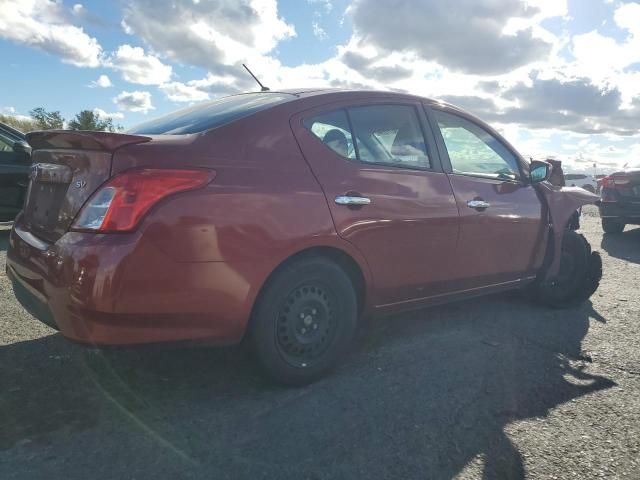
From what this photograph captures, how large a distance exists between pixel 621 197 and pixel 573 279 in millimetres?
5160

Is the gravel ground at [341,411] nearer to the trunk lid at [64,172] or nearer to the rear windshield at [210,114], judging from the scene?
the trunk lid at [64,172]

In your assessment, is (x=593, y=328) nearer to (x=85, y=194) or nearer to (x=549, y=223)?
(x=549, y=223)

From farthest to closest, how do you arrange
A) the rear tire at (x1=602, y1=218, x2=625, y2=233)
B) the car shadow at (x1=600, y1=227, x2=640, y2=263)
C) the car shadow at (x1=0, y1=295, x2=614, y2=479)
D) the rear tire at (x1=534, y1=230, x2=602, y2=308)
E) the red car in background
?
the rear tire at (x1=602, y1=218, x2=625, y2=233) < the car shadow at (x1=600, y1=227, x2=640, y2=263) < the rear tire at (x1=534, y1=230, x2=602, y2=308) < the red car in background < the car shadow at (x1=0, y1=295, x2=614, y2=479)

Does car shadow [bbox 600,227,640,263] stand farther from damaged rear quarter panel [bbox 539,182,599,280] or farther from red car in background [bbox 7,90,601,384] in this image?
red car in background [bbox 7,90,601,384]

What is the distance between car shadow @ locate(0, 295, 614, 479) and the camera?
2.21 m

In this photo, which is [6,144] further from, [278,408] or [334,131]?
[278,408]

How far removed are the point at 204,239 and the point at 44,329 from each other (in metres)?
1.98

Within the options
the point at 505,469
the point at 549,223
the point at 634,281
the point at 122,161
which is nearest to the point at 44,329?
the point at 122,161

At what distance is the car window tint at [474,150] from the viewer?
12.3 ft

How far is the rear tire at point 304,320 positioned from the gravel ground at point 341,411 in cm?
14

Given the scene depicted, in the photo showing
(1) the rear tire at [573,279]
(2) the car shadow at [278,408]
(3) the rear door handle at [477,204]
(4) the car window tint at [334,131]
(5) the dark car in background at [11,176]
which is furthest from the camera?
(5) the dark car in background at [11,176]

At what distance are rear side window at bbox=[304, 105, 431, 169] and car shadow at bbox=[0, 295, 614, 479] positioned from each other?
1.31m

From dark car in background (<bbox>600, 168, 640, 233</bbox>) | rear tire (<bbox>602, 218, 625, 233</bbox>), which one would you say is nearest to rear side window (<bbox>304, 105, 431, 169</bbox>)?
dark car in background (<bbox>600, 168, 640, 233</bbox>)

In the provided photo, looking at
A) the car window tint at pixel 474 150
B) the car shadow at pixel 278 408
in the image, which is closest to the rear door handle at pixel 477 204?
the car window tint at pixel 474 150
